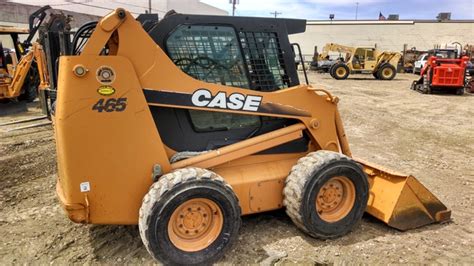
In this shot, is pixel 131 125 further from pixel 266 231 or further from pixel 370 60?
pixel 370 60

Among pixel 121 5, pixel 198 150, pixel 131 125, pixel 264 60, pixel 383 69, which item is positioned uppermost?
pixel 121 5

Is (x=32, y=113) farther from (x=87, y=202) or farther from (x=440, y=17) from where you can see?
(x=440, y=17)

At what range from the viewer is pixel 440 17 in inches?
1791

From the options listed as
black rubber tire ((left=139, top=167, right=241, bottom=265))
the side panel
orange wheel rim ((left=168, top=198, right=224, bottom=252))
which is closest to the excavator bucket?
black rubber tire ((left=139, top=167, right=241, bottom=265))

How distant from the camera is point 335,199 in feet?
12.9

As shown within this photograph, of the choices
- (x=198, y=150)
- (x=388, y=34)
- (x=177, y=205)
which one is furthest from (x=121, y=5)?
(x=177, y=205)

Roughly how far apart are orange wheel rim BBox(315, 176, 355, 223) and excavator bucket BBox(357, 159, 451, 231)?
44 cm

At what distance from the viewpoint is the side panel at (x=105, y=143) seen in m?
3.02

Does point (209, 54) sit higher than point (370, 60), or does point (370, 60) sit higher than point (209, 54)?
point (209, 54)

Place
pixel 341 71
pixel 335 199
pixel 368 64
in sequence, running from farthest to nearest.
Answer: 1. pixel 368 64
2. pixel 341 71
3. pixel 335 199

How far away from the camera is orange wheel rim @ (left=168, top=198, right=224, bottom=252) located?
3267 mm

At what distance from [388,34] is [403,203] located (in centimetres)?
4396

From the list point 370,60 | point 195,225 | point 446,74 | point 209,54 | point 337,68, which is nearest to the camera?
point 195,225

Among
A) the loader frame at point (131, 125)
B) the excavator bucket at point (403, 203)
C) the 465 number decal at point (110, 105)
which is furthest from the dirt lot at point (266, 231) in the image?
the 465 number decal at point (110, 105)
